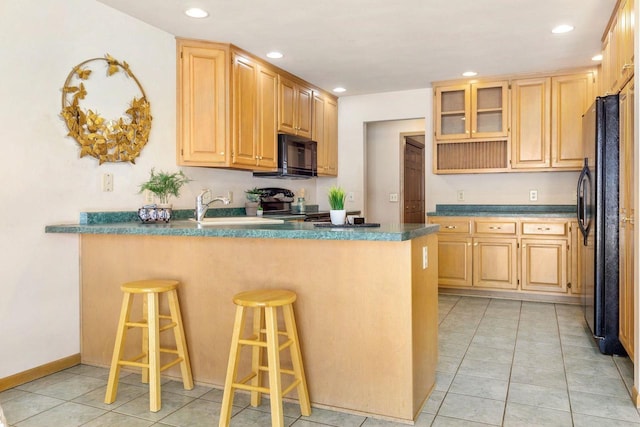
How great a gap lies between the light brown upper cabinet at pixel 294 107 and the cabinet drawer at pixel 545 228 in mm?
2409

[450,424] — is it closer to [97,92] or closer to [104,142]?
[104,142]

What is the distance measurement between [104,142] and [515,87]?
3920mm

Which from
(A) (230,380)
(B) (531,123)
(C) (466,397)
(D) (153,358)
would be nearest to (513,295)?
(B) (531,123)

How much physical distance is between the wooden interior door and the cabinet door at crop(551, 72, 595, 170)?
7.11 ft

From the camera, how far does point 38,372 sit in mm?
2719

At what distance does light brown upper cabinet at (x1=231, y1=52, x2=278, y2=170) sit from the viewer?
3926mm

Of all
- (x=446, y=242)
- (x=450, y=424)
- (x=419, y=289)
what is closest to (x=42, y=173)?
(x=419, y=289)

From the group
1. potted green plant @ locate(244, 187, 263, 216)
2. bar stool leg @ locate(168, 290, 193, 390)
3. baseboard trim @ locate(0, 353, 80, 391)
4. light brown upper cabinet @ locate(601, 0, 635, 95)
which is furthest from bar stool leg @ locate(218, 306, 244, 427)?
potted green plant @ locate(244, 187, 263, 216)

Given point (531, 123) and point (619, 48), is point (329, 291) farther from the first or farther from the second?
point (531, 123)

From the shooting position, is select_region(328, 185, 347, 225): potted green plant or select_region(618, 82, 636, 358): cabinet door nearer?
select_region(328, 185, 347, 225): potted green plant

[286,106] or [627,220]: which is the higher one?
[286,106]

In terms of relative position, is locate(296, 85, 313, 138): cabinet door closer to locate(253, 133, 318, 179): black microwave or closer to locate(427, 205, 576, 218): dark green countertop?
locate(253, 133, 318, 179): black microwave

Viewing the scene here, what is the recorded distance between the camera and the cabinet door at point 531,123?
474 centimetres

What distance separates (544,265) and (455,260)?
83 centimetres
